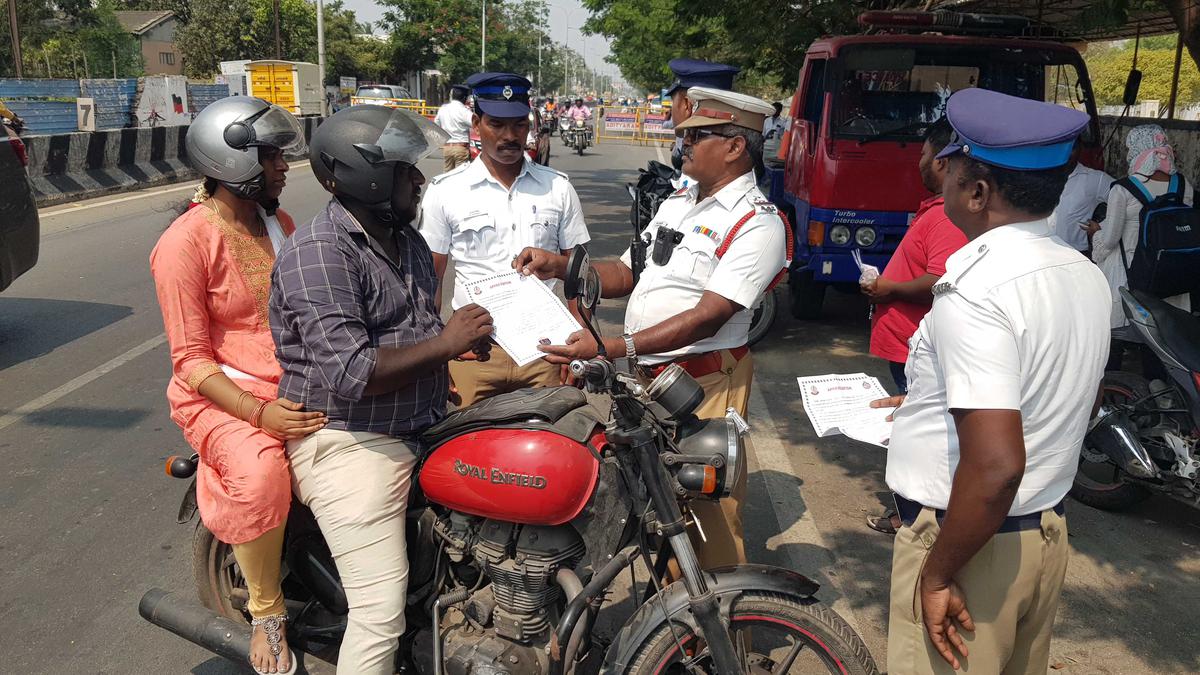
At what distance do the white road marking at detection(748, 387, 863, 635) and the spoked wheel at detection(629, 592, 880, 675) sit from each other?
1.01 metres

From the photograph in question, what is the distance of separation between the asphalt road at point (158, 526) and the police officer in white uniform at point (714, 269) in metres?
1.05

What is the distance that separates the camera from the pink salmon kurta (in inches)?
105

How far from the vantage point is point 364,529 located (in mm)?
2580

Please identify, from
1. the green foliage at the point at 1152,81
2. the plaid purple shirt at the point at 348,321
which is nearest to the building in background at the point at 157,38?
the green foliage at the point at 1152,81

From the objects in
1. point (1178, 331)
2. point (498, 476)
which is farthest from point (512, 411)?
point (1178, 331)

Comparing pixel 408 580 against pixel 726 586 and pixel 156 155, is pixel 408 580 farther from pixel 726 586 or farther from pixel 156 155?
pixel 156 155

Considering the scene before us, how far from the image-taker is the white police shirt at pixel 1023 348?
1.82 metres

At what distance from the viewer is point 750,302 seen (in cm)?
304

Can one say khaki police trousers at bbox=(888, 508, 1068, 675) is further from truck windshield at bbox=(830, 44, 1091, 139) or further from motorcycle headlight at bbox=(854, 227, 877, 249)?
truck windshield at bbox=(830, 44, 1091, 139)

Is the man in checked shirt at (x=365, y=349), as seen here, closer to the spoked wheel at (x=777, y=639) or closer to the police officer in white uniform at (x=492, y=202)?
the spoked wheel at (x=777, y=639)

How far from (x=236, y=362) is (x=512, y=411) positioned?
1.08 metres

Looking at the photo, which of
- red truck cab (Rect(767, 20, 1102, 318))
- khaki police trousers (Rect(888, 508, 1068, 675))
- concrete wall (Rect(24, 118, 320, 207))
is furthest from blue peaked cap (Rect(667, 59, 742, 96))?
concrete wall (Rect(24, 118, 320, 207))

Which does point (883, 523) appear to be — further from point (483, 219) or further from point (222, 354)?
point (222, 354)

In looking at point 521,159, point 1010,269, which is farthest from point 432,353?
point 521,159
